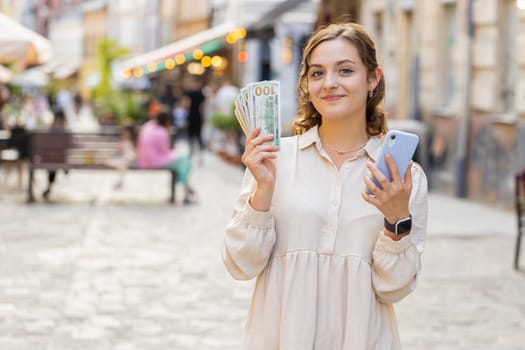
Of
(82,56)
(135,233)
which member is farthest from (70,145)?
(82,56)

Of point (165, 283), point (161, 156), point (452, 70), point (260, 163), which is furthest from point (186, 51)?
point (260, 163)

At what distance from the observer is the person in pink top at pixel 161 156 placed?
1725 centimetres

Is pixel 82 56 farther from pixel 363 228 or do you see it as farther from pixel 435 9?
pixel 363 228

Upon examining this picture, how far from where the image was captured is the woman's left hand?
3422mm

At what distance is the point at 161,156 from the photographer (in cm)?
1748

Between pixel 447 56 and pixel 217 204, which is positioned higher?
pixel 447 56

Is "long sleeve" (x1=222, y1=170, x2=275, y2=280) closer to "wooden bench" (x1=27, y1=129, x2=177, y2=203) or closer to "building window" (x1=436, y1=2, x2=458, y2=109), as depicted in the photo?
"wooden bench" (x1=27, y1=129, x2=177, y2=203)

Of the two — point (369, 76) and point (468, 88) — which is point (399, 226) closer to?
point (369, 76)

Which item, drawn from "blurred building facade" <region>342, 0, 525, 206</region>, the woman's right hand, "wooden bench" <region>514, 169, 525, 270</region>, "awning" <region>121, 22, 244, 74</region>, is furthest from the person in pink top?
"awning" <region>121, 22, 244, 74</region>

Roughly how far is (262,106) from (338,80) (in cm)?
27

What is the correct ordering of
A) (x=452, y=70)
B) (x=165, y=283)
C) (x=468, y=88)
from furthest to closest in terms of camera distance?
(x=452, y=70) → (x=468, y=88) → (x=165, y=283)

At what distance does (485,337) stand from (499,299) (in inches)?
59.3

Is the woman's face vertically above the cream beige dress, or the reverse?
the woman's face

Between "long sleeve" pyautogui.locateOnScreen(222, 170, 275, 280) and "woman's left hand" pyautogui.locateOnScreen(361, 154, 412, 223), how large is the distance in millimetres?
330
